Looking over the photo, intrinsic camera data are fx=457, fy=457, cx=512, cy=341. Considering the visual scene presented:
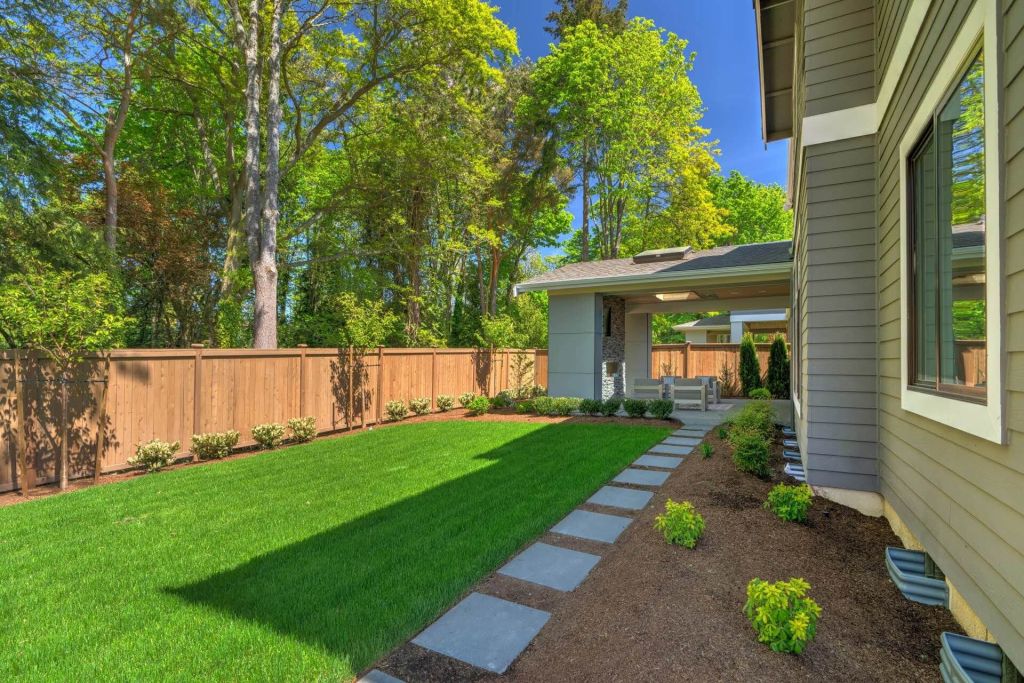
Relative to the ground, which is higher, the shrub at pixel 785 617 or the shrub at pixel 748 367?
the shrub at pixel 748 367

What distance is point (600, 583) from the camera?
2.83 metres

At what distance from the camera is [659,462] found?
5.79 metres

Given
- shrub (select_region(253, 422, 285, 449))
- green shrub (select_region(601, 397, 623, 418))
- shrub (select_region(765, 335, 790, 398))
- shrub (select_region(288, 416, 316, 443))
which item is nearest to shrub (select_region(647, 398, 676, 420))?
green shrub (select_region(601, 397, 623, 418))

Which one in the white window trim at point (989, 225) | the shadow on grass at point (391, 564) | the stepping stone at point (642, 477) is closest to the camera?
the white window trim at point (989, 225)

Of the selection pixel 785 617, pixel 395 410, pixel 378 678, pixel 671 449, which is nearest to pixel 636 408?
pixel 671 449

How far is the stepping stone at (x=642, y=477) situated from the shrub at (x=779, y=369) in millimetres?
10523

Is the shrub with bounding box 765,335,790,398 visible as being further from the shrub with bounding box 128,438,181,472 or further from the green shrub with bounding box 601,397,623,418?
the shrub with bounding box 128,438,181,472

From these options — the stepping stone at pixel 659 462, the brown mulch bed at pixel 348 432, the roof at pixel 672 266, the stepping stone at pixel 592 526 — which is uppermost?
the roof at pixel 672 266

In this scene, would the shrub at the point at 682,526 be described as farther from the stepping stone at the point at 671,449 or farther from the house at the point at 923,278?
the stepping stone at the point at 671,449

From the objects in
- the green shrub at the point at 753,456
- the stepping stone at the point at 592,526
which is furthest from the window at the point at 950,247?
the stepping stone at the point at 592,526

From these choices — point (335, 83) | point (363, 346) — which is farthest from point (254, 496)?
point (335, 83)

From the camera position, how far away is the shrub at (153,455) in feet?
20.2

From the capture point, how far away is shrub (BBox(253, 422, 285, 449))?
24.8 feet

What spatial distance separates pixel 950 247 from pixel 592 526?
2.94 metres
